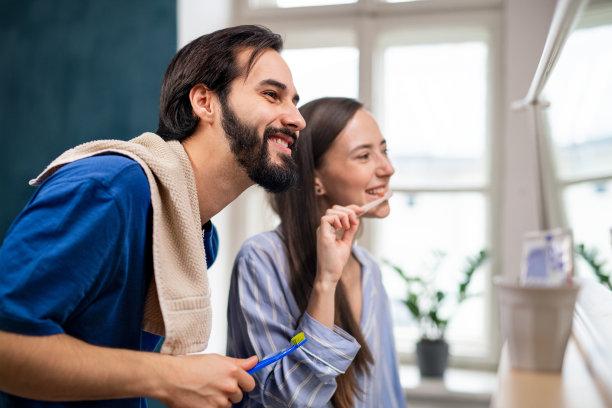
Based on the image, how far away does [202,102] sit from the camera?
104cm

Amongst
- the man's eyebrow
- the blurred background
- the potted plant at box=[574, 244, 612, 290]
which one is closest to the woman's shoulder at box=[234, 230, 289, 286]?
the man's eyebrow

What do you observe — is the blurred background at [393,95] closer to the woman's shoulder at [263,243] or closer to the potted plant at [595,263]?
the potted plant at [595,263]

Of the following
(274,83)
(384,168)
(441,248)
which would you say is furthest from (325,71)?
(274,83)

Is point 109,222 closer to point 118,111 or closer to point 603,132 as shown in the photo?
point 603,132

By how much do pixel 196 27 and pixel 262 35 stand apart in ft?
5.78

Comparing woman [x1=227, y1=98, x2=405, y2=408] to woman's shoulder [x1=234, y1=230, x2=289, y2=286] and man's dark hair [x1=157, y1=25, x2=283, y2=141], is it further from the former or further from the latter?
man's dark hair [x1=157, y1=25, x2=283, y2=141]

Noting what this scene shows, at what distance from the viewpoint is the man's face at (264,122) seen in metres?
1.01

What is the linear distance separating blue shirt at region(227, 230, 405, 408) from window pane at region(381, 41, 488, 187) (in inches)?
63.1

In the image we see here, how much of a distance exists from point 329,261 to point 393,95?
1875 mm

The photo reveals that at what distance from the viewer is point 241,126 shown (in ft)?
3.31

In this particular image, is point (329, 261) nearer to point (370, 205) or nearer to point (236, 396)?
point (370, 205)

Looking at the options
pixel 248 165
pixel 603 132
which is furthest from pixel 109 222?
pixel 603 132

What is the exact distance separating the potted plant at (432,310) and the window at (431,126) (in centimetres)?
17

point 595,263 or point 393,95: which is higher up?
point 393,95
